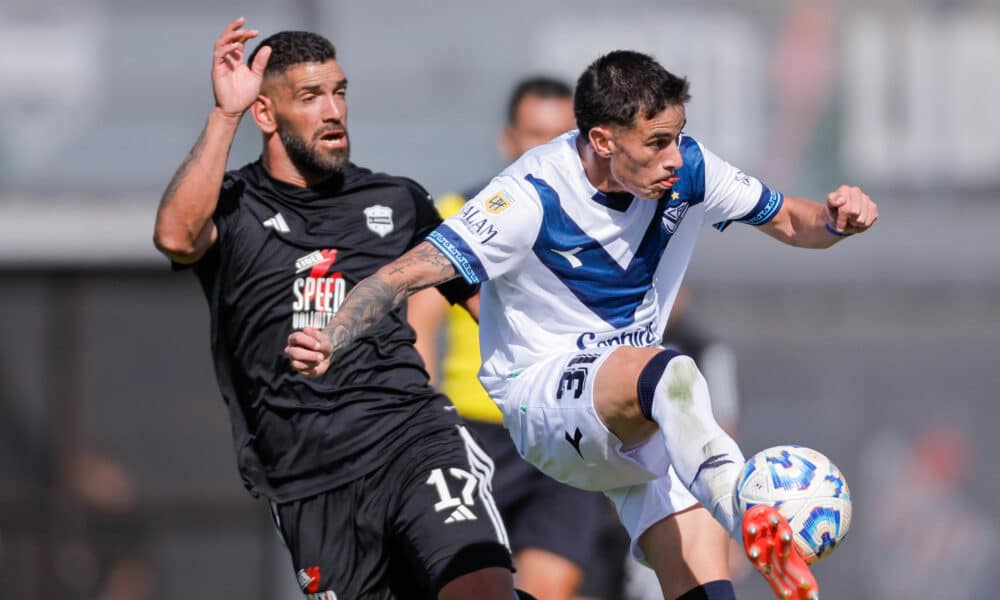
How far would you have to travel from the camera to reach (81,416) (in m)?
12.3

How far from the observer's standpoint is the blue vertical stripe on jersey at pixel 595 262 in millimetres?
5027

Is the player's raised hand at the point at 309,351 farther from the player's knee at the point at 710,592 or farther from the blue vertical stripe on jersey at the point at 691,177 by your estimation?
the player's knee at the point at 710,592

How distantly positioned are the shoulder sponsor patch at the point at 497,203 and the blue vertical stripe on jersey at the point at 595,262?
118 mm

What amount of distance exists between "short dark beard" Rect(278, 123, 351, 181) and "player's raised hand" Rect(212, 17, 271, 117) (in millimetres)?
211

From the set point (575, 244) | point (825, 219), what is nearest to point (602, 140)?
point (575, 244)

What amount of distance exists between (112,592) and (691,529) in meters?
7.97

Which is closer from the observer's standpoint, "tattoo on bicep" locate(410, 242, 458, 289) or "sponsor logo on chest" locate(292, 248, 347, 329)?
"tattoo on bicep" locate(410, 242, 458, 289)

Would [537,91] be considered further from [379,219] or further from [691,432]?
[691,432]

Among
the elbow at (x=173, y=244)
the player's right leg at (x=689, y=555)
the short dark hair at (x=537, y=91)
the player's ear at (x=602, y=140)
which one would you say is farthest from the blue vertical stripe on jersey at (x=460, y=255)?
the short dark hair at (x=537, y=91)

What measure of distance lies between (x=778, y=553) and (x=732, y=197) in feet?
4.66

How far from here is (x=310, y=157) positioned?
17.9ft

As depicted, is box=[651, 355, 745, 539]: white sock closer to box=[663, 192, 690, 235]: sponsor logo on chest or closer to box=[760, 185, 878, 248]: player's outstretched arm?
box=[663, 192, 690, 235]: sponsor logo on chest

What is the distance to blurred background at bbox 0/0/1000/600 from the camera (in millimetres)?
11930

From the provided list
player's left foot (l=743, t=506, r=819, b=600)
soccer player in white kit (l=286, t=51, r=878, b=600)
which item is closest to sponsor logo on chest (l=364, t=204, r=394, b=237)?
soccer player in white kit (l=286, t=51, r=878, b=600)
